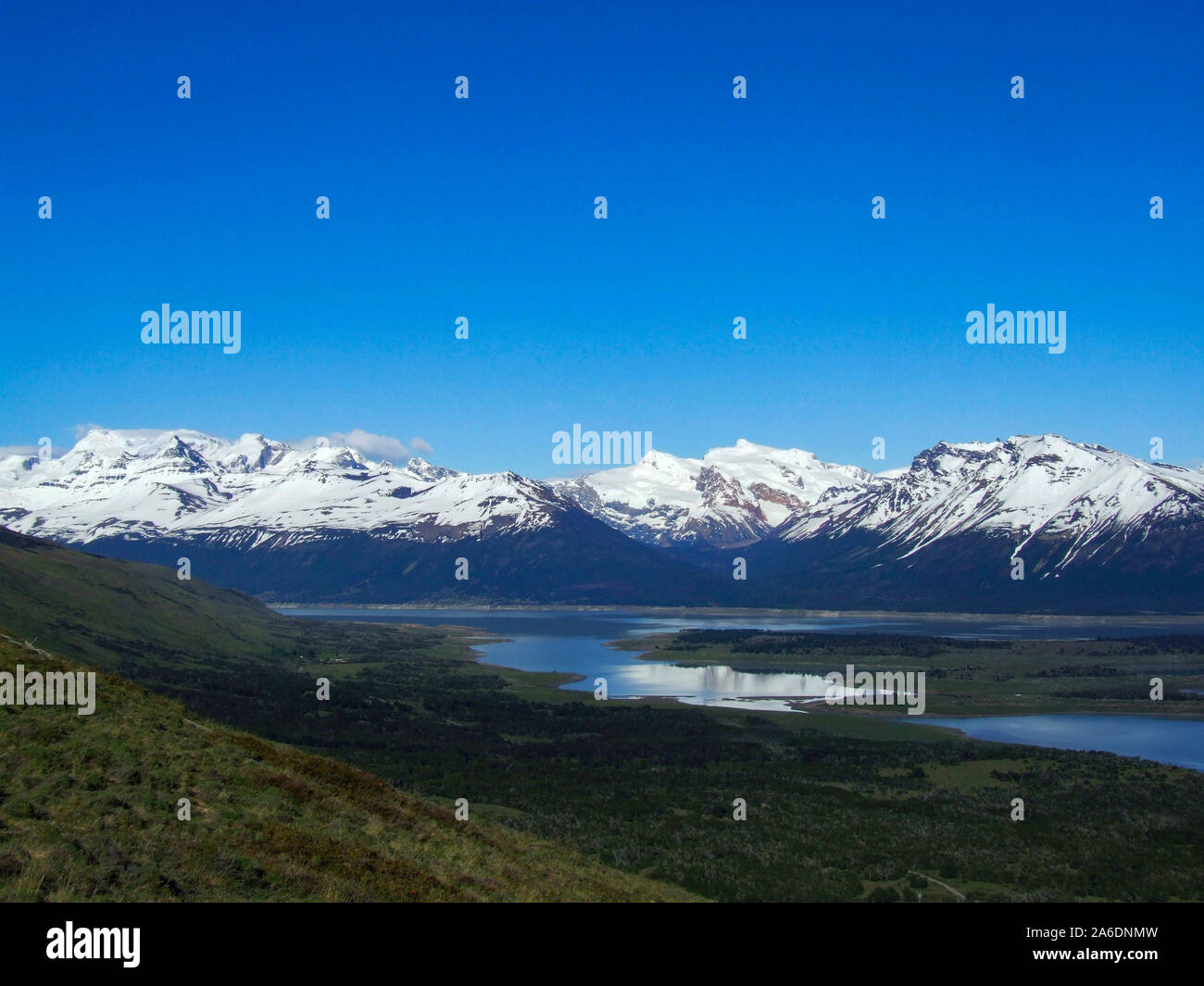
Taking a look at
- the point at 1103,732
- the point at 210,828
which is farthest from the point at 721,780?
the point at 1103,732

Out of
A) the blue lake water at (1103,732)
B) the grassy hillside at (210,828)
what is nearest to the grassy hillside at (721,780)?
the grassy hillside at (210,828)

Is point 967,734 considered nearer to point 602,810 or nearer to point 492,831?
point 602,810

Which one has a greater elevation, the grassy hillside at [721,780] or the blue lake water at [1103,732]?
the grassy hillside at [721,780]

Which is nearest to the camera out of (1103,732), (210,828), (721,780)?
(210,828)

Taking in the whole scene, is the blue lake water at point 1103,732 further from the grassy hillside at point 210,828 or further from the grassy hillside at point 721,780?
the grassy hillside at point 210,828

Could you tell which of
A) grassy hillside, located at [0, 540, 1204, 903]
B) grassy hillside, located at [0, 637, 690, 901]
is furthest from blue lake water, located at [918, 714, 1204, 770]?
grassy hillside, located at [0, 637, 690, 901]

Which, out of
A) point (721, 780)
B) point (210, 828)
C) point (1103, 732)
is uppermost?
point (210, 828)

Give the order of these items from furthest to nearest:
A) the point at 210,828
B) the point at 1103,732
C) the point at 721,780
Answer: the point at 1103,732
the point at 721,780
the point at 210,828

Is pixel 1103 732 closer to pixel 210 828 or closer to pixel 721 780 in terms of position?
pixel 721 780

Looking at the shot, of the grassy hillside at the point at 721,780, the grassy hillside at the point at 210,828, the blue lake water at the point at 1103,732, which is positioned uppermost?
the grassy hillside at the point at 210,828
